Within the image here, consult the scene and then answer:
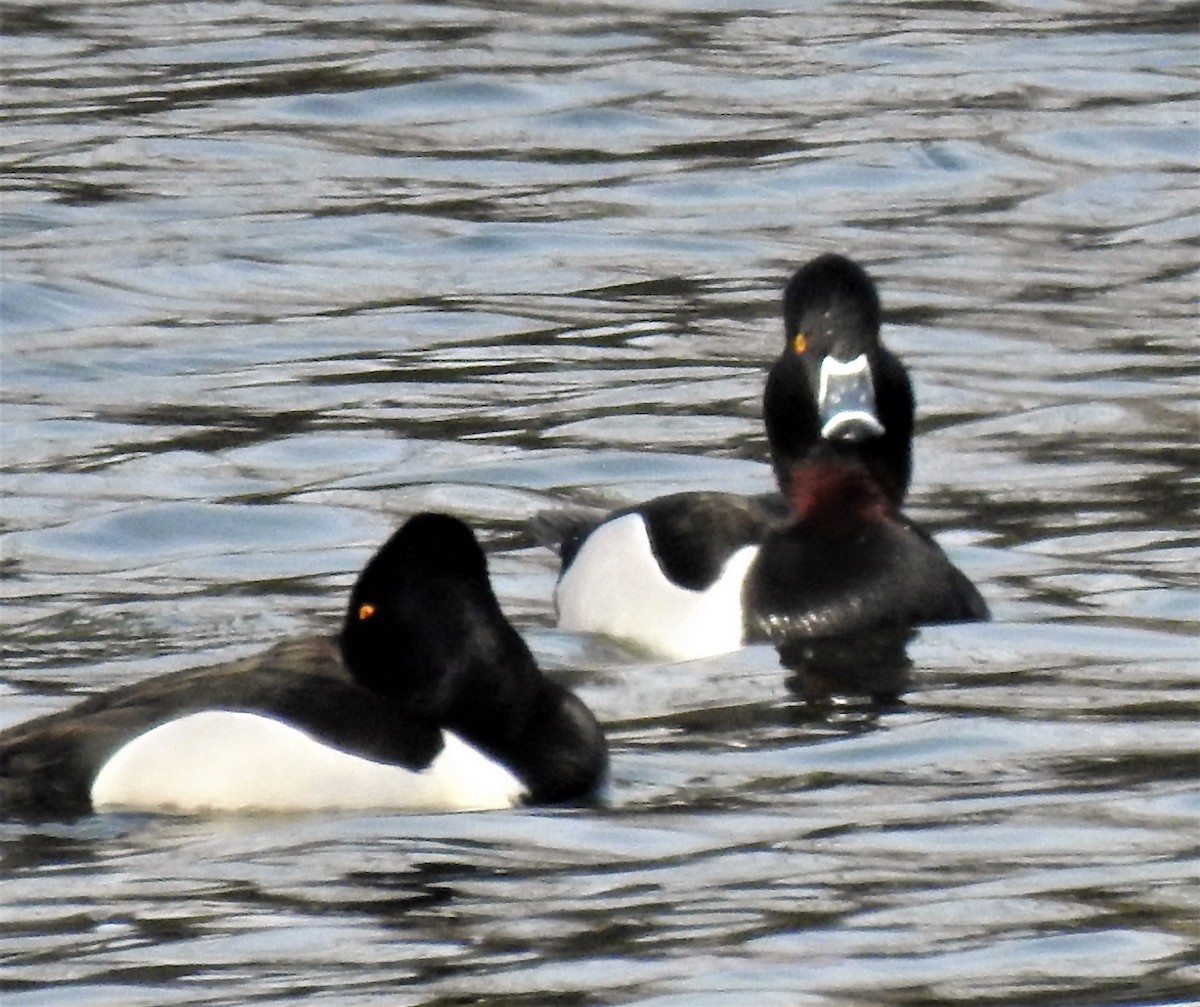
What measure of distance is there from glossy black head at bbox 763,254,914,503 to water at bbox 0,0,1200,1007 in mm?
607

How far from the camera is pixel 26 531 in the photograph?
12.2 m

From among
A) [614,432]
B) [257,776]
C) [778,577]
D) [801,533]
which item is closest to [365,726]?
[257,776]

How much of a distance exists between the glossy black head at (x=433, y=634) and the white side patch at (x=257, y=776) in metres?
0.27

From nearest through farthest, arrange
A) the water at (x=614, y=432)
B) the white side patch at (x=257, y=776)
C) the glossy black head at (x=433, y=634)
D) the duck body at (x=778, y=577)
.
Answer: the water at (x=614, y=432) < the white side patch at (x=257, y=776) < the glossy black head at (x=433, y=634) < the duck body at (x=778, y=577)

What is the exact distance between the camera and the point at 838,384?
36.3 ft

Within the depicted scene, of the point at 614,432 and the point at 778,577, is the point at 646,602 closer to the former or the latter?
the point at 778,577

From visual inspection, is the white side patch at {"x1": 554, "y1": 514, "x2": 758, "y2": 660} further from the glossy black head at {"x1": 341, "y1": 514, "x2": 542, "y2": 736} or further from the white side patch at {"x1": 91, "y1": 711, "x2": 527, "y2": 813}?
the white side patch at {"x1": 91, "y1": 711, "x2": 527, "y2": 813}

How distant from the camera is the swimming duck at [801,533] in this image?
11.0 meters

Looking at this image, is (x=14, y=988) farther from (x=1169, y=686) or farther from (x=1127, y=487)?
(x=1127, y=487)

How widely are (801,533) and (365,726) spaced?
288 cm

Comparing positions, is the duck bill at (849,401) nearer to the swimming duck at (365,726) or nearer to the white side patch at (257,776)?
the swimming duck at (365,726)

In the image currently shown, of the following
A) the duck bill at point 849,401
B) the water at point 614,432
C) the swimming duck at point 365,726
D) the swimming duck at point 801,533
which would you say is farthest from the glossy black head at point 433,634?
the duck bill at point 849,401

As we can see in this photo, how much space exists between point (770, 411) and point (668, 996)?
486 cm

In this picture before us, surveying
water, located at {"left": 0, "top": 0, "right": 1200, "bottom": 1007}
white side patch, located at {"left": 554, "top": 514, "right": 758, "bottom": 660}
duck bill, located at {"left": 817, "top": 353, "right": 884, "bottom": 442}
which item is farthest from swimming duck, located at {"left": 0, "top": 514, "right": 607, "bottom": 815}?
duck bill, located at {"left": 817, "top": 353, "right": 884, "bottom": 442}
